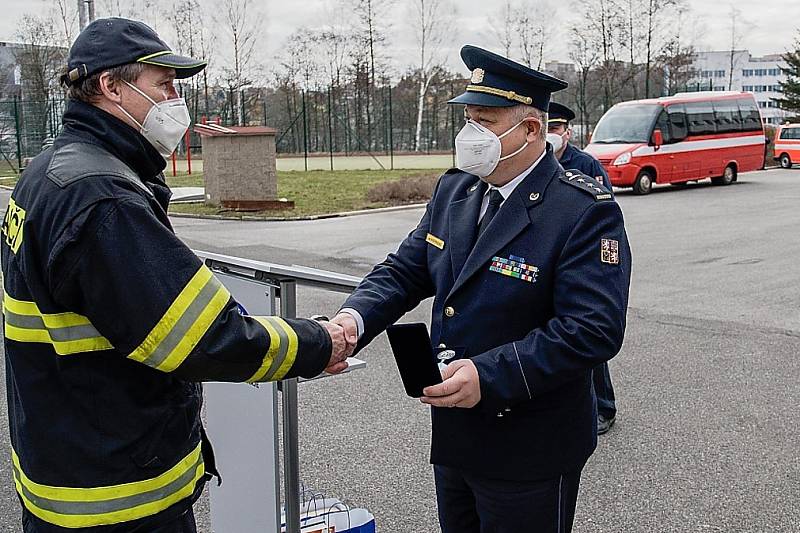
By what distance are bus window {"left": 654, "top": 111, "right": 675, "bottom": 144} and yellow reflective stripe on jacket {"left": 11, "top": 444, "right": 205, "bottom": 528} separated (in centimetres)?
2267

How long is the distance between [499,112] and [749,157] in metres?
26.2

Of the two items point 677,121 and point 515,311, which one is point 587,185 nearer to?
point 515,311

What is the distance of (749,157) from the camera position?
26.7m

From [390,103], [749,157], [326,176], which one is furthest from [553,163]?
[390,103]

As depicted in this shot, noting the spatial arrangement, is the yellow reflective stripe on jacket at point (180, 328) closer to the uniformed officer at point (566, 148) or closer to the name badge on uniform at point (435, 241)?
the name badge on uniform at point (435, 241)

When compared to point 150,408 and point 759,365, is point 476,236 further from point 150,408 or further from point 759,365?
point 759,365

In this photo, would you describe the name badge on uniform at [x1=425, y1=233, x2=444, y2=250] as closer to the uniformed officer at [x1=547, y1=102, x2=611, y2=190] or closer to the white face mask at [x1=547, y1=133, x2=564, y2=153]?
the uniformed officer at [x1=547, y1=102, x2=611, y2=190]

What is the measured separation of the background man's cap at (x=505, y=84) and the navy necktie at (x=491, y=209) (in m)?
0.29

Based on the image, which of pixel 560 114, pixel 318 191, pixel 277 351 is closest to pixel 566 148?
pixel 560 114

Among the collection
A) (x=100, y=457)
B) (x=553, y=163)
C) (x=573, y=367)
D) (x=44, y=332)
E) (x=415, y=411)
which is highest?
(x=553, y=163)

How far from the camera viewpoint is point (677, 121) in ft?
78.4

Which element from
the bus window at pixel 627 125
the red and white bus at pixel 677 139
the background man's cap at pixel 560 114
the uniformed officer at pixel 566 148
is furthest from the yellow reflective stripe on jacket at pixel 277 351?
the bus window at pixel 627 125

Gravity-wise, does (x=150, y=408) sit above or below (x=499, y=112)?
below

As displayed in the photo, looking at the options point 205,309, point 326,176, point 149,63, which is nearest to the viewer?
point 205,309
